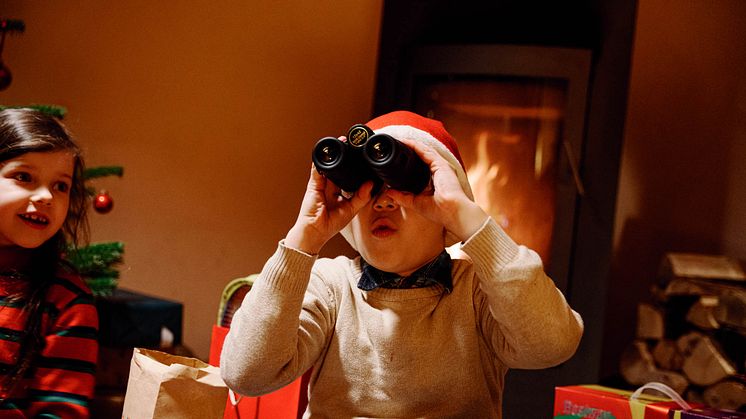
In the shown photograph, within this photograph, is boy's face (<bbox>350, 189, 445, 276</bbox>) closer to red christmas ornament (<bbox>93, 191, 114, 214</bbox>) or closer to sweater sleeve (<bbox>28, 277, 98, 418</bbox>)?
sweater sleeve (<bbox>28, 277, 98, 418</bbox>)

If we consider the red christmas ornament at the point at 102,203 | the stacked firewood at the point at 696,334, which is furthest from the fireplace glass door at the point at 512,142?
the red christmas ornament at the point at 102,203

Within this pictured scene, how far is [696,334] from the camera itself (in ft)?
7.38

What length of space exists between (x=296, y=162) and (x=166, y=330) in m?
0.96

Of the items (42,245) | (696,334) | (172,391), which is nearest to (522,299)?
(172,391)

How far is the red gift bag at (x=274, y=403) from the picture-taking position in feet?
4.12

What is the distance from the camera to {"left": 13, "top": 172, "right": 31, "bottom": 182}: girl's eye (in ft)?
4.21

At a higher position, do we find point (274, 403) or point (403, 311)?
point (403, 311)

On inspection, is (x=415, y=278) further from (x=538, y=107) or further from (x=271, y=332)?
(x=538, y=107)

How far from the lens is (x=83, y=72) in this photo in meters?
2.28

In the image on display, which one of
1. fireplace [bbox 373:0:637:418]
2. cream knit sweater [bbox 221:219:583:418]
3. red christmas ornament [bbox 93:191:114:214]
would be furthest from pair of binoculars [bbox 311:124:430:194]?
fireplace [bbox 373:0:637:418]

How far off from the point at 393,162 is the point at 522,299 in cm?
23

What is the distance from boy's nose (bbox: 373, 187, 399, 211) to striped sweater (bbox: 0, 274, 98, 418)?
0.54 meters

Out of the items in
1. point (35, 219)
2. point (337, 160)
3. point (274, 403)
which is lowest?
point (274, 403)

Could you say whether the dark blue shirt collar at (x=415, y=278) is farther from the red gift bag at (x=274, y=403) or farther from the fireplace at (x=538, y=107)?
the fireplace at (x=538, y=107)
